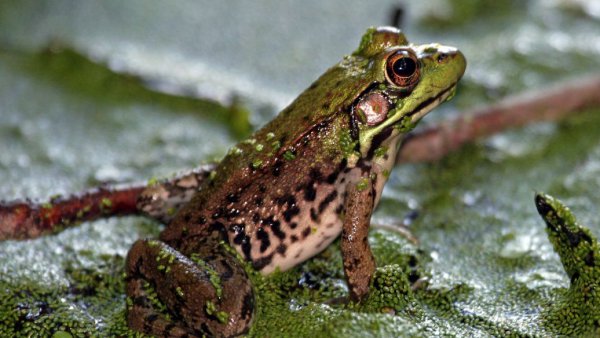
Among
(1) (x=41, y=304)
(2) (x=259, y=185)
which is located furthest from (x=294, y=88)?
(1) (x=41, y=304)

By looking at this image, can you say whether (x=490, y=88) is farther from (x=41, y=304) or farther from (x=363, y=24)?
(x=41, y=304)

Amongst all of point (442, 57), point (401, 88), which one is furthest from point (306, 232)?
point (442, 57)

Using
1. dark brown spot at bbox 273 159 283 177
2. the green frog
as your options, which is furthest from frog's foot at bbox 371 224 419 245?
dark brown spot at bbox 273 159 283 177

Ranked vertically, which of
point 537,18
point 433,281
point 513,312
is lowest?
point 513,312

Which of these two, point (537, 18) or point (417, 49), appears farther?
point (537, 18)

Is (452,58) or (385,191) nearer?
(452,58)

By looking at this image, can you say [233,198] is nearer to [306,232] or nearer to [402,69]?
[306,232]
